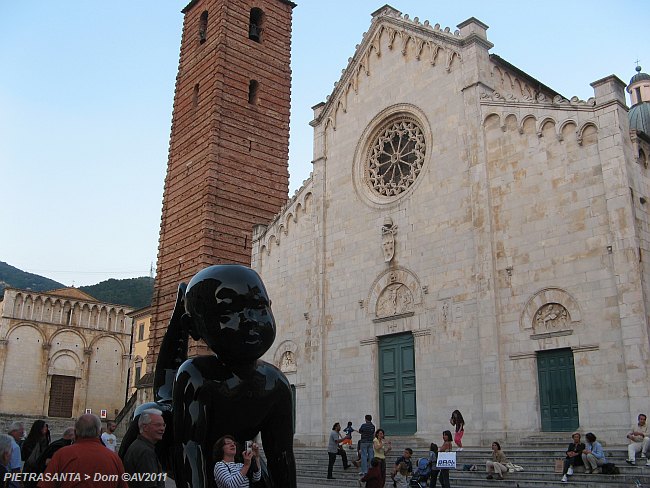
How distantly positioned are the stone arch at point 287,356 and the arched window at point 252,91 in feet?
49.4

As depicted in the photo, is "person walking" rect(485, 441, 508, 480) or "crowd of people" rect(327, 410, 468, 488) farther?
"person walking" rect(485, 441, 508, 480)

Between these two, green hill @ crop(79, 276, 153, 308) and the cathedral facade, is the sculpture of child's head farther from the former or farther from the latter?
green hill @ crop(79, 276, 153, 308)

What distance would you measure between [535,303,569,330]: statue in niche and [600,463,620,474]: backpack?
164 inches

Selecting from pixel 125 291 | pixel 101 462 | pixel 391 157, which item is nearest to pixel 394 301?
pixel 391 157

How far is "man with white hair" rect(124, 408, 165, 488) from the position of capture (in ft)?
12.8

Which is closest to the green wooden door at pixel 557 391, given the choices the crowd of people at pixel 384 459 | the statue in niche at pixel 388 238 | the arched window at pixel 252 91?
the crowd of people at pixel 384 459

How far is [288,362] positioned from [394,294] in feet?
18.7

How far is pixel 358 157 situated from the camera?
78.0 ft

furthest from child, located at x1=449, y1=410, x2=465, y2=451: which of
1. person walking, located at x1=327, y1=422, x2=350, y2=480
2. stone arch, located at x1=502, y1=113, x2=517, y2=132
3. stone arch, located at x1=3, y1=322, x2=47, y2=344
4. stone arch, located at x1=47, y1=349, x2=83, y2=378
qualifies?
stone arch, located at x1=3, y1=322, x2=47, y2=344

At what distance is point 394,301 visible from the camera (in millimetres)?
20812

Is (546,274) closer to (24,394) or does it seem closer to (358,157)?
(358,157)

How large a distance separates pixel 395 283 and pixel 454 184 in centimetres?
368

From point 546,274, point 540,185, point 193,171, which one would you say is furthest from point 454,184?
point 193,171

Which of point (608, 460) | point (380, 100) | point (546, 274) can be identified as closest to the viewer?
point (608, 460)
